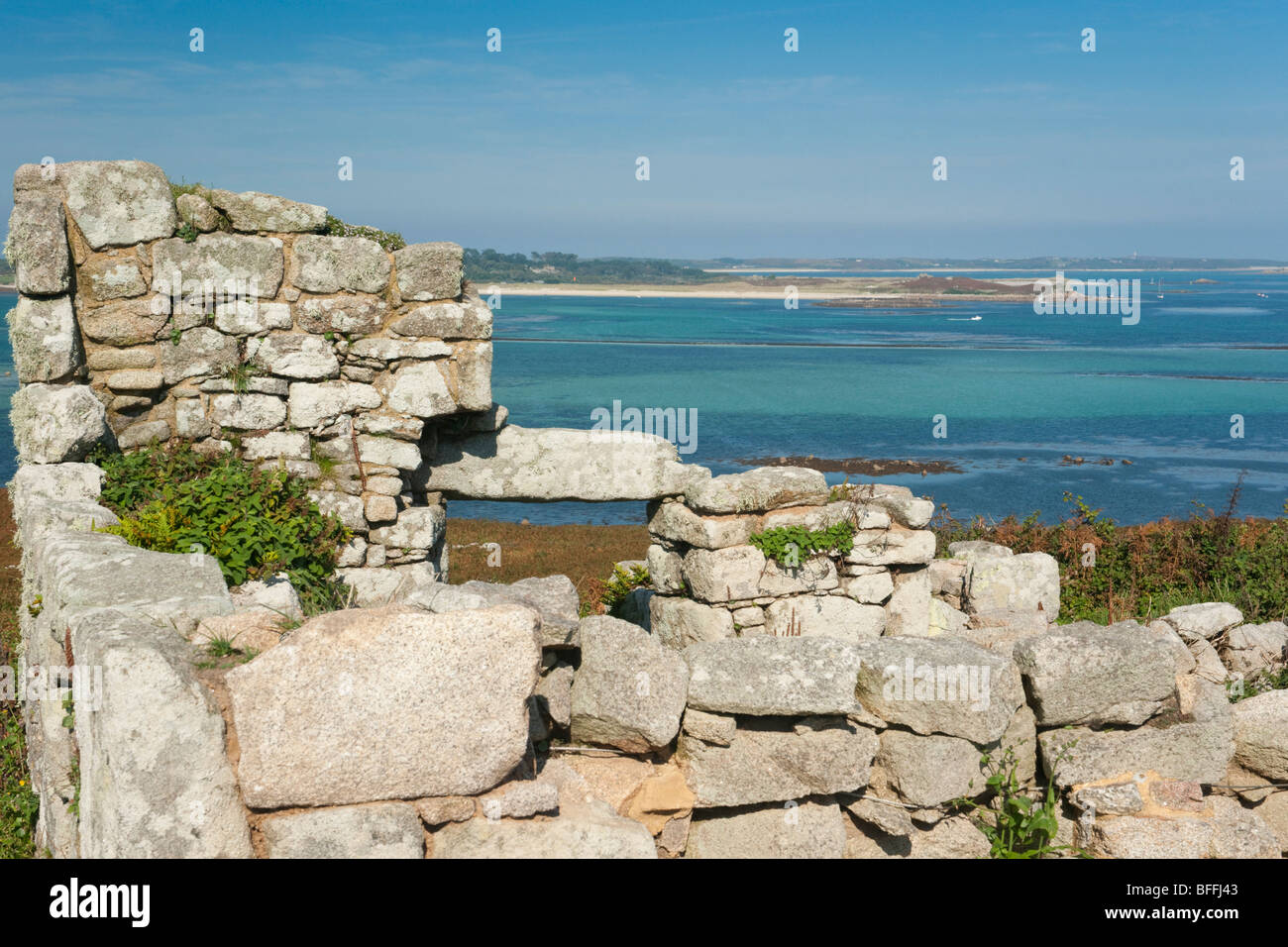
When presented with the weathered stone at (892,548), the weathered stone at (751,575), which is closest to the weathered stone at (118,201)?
the weathered stone at (751,575)

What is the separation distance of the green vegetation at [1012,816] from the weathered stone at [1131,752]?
82mm

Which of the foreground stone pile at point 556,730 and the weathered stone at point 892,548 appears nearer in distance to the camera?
the foreground stone pile at point 556,730

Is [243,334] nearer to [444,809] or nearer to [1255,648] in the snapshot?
[444,809]

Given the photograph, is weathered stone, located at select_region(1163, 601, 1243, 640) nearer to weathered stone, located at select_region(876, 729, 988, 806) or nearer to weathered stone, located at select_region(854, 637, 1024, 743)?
weathered stone, located at select_region(854, 637, 1024, 743)

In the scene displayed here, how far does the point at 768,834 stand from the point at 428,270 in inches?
208

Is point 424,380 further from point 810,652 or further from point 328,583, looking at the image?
point 810,652

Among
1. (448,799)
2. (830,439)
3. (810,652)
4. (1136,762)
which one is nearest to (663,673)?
(810,652)

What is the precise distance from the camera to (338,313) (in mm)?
8273

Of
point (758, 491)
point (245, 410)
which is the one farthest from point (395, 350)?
point (758, 491)

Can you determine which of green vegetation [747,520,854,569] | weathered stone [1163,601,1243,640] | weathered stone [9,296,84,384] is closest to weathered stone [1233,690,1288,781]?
weathered stone [1163,601,1243,640]

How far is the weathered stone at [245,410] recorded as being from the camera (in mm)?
8227

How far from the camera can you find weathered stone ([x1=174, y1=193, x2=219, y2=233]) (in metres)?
7.96

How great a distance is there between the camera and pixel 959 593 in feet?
33.1

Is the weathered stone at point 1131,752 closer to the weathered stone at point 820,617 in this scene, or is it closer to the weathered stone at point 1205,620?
the weathered stone at point 1205,620
